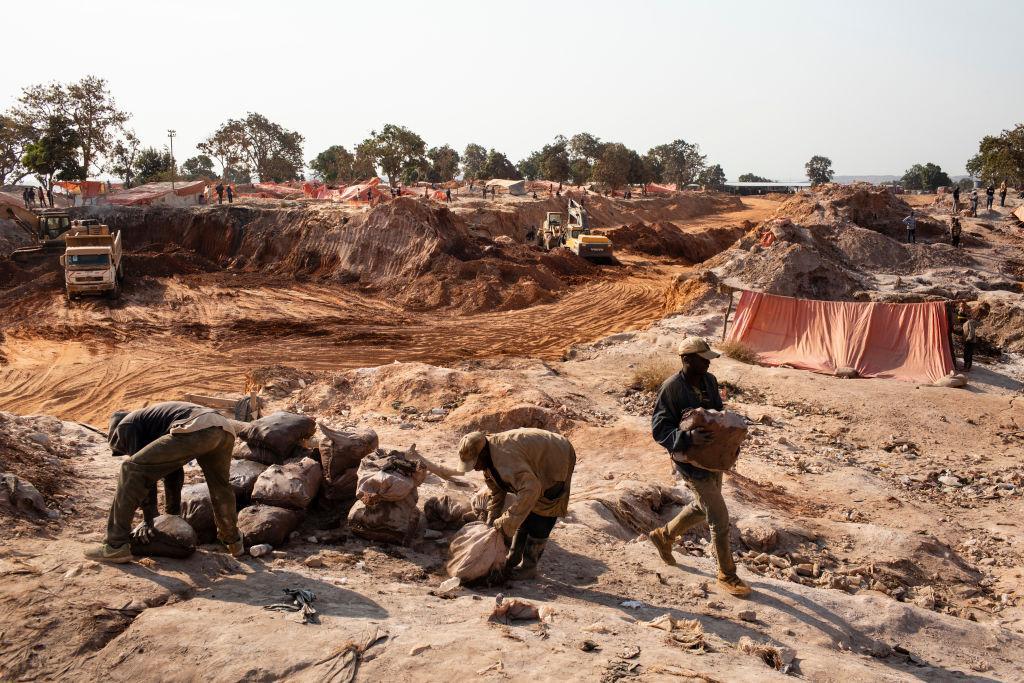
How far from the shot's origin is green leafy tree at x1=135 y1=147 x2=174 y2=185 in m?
49.8

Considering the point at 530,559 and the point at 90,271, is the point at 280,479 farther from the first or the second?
the point at 90,271

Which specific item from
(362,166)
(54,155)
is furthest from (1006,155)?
(54,155)

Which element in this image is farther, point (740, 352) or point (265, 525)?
point (740, 352)

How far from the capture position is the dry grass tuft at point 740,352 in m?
14.6

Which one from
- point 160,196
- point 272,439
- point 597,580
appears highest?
point 160,196

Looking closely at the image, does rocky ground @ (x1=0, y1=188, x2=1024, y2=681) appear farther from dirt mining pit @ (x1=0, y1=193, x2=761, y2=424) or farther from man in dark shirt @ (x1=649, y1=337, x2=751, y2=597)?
dirt mining pit @ (x1=0, y1=193, x2=761, y2=424)

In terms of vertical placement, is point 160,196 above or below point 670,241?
above

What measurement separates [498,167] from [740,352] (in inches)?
1829

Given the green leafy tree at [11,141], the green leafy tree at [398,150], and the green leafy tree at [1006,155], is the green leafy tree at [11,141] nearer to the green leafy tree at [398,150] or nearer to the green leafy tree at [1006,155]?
the green leafy tree at [398,150]

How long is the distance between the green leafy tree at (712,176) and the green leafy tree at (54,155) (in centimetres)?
6657

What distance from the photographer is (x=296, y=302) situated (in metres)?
21.5

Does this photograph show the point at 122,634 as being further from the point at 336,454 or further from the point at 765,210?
the point at 765,210

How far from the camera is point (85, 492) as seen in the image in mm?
6105

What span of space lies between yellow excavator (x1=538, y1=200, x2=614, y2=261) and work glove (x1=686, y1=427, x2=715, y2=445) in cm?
2272
